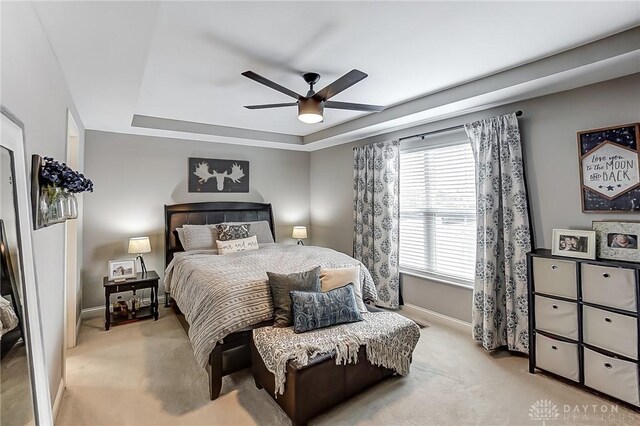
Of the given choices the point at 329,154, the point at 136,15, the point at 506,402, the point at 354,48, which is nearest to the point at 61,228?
the point at 136,15

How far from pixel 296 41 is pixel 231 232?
2.75 metres

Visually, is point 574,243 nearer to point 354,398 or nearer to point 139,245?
point 354,398

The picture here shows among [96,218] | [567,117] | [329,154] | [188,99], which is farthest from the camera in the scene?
[329,154]

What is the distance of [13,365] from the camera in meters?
1.14

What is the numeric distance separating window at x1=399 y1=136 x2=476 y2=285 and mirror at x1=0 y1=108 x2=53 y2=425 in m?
3.58

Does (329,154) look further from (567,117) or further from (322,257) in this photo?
(567,117)

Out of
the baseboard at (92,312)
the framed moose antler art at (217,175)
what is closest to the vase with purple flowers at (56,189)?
the baseboard at (92,312)

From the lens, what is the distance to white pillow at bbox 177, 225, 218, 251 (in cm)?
409

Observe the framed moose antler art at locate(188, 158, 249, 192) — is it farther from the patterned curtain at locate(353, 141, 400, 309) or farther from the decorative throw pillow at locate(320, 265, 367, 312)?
the decorative throw pillow at locate(320, 265, 367, 312)

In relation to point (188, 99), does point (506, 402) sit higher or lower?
lower

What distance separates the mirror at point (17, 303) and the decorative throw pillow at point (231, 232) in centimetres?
283

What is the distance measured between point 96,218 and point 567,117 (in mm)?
5208

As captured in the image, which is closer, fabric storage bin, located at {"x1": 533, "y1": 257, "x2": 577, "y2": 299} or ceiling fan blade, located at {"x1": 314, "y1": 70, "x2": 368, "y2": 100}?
ceiling fan blade, located at {"x1": 314, "y1": 70, "x2": 368, "y2": 100}

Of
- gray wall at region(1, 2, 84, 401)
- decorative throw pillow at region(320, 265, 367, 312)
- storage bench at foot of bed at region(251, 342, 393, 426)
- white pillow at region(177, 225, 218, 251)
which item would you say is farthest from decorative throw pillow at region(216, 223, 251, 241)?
storage bench at foot of bed at region(251, 342, 393, 426)
